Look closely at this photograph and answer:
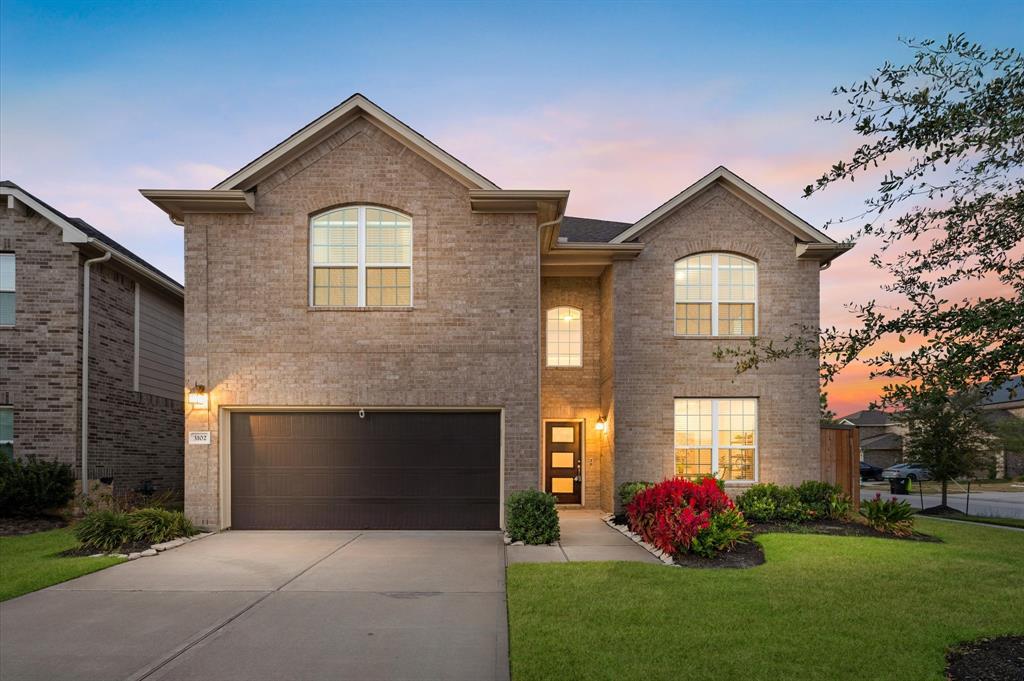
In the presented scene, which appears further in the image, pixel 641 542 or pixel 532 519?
pixel 641 542

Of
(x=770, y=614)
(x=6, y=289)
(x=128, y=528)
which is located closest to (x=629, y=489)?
(x=770, y=614)

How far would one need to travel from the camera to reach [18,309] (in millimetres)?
16219

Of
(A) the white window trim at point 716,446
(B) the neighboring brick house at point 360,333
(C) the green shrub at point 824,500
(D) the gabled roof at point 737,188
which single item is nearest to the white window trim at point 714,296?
(D) the gabled roof at point 737,188

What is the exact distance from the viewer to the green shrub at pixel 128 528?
12.1 meters

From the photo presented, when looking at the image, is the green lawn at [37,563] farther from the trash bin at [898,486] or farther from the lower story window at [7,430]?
the trash bin at [898,486]

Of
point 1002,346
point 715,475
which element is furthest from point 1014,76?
point 715,475

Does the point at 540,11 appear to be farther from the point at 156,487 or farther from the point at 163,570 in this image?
the point at 156,487

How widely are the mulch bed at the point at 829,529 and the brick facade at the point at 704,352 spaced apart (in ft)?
8.08

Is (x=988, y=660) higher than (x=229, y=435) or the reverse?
the reverse

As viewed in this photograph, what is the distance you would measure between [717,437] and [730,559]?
6535mm

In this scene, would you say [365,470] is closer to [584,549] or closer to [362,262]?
[362,262]

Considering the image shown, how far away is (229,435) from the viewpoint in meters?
14.7

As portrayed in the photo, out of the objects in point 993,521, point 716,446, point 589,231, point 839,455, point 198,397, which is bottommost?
point 993,521

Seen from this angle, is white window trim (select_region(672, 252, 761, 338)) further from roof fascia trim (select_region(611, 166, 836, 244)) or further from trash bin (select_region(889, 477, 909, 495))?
trash bin (select_region(889, 477, 909, 495))
